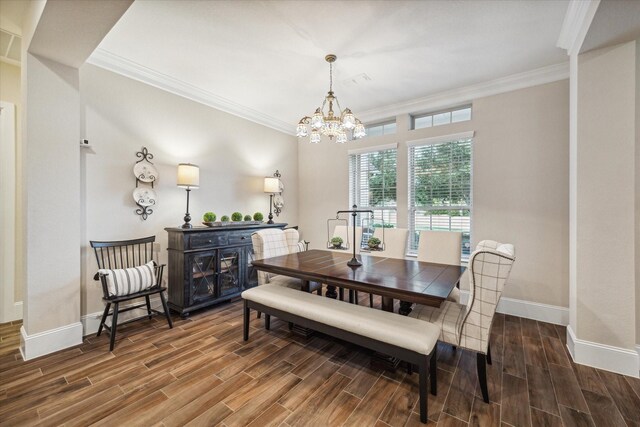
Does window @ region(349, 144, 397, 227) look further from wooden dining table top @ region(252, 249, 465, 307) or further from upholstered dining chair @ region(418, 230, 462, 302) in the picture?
wooden dining table top @ region(252, 249, 465, 307)

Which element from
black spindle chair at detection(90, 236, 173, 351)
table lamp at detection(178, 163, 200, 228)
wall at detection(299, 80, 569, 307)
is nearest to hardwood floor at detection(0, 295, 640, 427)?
black spindle chair at detection(90, 236, 173, 351)

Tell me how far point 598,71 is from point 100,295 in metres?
5.13

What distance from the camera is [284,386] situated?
1968 millimetres

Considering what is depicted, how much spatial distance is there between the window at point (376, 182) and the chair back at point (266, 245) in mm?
1851

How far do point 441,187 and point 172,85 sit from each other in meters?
3.87

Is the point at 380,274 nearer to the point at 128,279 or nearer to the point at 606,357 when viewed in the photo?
the point at 606,357

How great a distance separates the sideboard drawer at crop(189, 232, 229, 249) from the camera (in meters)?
3.17

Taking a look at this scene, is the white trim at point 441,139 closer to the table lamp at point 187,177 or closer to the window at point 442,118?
the window at point 442,118

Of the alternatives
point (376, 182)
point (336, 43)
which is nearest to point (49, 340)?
point (336, 43)

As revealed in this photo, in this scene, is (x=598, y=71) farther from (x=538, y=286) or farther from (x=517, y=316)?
(x=517, y=316)

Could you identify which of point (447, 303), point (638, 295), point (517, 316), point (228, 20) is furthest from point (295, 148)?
point (638, 295)

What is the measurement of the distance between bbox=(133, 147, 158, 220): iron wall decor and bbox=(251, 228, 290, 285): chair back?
4.28 feet

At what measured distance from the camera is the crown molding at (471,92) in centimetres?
310

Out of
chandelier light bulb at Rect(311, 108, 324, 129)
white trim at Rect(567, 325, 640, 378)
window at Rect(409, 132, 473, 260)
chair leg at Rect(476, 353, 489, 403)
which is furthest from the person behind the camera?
window at Rect(409, 132, 473, 260)
